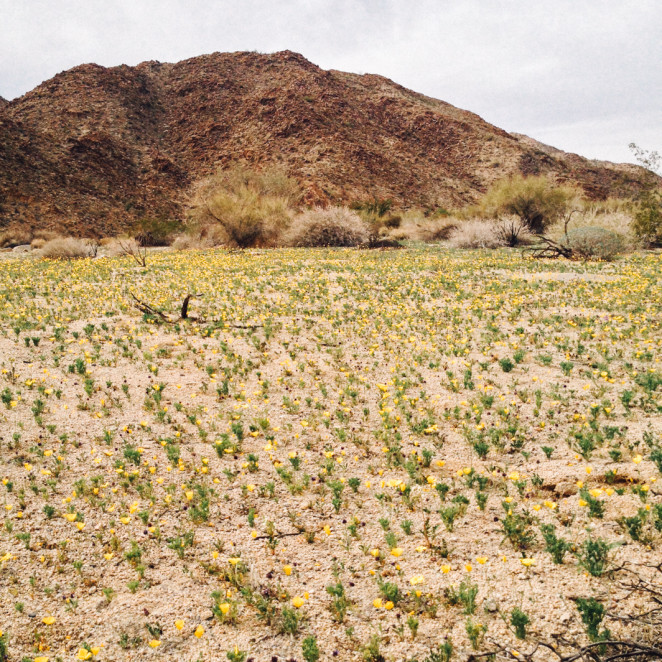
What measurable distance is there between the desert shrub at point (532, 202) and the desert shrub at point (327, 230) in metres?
11.2

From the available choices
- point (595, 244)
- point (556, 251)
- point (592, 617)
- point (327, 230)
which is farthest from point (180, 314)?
point (327, 230)

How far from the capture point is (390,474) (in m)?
4.69

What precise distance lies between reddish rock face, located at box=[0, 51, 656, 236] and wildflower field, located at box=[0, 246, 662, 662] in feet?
135

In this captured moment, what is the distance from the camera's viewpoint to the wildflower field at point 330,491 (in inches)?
118

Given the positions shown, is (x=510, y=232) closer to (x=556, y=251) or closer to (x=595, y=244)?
(x=556, y=251)

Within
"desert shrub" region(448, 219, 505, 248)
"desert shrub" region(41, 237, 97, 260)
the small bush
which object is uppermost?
the small bush

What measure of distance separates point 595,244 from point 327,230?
15508 millimetres

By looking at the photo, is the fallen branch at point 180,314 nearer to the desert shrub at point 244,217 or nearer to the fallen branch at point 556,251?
the fallen branch at point 556,251

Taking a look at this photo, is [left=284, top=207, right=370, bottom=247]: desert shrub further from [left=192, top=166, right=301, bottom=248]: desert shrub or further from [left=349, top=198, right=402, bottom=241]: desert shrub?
[left=349, top=198, right=402, bottom=241]: desert shrub

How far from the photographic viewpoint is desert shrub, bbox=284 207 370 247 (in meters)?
29.7

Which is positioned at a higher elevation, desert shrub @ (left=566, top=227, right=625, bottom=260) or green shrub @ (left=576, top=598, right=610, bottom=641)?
desert shrub @ (left=566, top=227, right=625, bottom=260)

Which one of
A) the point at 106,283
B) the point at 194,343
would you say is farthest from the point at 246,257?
the point at 194,343

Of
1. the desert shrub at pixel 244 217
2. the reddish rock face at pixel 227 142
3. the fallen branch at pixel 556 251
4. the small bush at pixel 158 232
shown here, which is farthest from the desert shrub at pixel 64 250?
the fallen branch at pixel 556 251

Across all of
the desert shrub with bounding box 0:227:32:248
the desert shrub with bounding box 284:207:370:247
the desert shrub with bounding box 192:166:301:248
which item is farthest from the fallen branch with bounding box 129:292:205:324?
the desert shrub with bounding box 0:227:32:248
